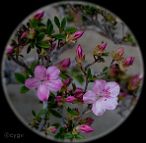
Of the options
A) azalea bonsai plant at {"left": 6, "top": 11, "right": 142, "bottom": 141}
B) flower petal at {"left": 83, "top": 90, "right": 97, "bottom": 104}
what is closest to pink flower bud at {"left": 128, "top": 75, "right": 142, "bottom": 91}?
azalea bonsai plant at {"left": 6, "top": 11, "right": 142, "bottom": 141}

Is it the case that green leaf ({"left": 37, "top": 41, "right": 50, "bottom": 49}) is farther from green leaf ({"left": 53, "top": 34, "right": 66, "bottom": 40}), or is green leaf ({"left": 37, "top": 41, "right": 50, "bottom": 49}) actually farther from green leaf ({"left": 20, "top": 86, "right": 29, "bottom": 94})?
green leaf ({"left": 20, "top": 86, "right": 29, "bottom": 94})

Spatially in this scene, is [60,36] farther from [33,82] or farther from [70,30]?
[33,82]

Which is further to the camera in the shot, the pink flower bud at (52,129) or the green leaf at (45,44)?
the pink flower bud at (52,129)

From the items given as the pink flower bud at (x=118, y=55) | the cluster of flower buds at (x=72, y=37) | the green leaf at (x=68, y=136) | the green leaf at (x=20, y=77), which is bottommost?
the green leaf at (x=68, y=136)

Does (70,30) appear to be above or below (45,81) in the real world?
above

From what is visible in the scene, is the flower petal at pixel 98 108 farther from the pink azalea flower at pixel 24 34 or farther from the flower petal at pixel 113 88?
the pink azalea flower at pixel 24 34

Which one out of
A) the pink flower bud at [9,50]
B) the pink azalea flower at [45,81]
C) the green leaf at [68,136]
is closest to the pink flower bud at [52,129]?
the green leaf at [68,136]

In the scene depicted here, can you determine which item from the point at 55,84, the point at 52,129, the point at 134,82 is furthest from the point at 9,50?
the point at 134,82
